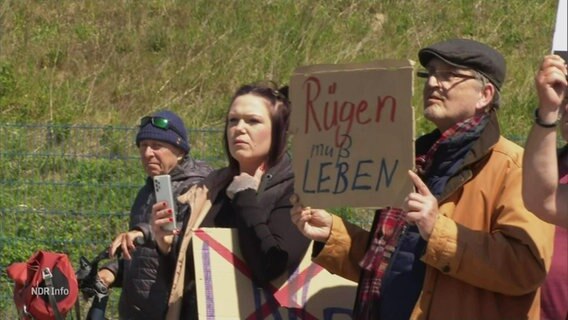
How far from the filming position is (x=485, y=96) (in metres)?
4.34

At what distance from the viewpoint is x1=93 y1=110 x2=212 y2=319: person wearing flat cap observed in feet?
18.0

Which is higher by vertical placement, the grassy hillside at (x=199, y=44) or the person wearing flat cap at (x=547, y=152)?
the grassy hillside at (x=199, y=44)

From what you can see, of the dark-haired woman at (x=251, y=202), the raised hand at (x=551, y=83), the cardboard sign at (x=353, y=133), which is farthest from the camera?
the dark-haired woman at (x=251, y=202)

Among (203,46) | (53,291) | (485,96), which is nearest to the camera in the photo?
(485,96)

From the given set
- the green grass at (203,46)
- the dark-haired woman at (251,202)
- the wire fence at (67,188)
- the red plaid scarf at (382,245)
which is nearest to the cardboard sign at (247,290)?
the dark-haired woman at (251,202)

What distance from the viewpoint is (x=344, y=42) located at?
14.2 meters

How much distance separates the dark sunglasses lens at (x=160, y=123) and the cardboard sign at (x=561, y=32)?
8.06ft

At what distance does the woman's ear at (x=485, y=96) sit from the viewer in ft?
14.2

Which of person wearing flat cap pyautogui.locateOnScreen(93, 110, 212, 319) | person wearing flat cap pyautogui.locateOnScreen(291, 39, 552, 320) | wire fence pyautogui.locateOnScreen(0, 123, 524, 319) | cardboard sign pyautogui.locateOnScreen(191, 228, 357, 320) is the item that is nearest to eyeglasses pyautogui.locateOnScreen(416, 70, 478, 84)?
person wearing flat cap pyautogui.locateOnScreen(291, 39, 552, 320)

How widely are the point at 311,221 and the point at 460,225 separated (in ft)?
2.04

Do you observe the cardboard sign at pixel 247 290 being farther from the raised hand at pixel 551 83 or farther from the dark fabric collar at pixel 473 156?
the raised hand at pixel 551 83

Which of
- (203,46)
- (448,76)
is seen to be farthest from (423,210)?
(203,46)

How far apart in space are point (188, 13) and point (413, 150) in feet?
35.1

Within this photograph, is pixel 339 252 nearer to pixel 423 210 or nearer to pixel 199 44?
pixel 423 210
